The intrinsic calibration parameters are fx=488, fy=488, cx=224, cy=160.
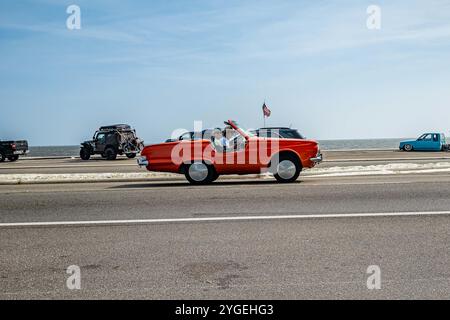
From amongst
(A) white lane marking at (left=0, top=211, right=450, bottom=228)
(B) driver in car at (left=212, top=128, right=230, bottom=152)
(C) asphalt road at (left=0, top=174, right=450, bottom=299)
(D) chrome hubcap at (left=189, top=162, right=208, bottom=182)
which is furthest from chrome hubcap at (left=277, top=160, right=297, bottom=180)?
(A) white lane marking at (left=0, top=211, right=450, bottom=228)

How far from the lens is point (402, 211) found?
27.3ft

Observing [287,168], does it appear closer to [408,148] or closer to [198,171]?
[198,171]

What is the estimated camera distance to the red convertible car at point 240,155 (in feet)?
43.6

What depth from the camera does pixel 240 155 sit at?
13.4m

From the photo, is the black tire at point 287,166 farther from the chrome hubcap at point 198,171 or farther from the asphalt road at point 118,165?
the asphalt road at point 118,165

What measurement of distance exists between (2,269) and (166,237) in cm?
211

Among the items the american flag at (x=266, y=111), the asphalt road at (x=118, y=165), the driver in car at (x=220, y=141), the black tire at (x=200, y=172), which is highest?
the american flag at (x=266, y=111)

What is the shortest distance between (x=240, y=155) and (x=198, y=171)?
4.10 feet

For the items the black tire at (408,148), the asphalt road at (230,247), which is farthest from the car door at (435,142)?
the asphalt road at (230,247)

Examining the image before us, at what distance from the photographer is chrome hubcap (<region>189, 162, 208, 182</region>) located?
44.3 ft

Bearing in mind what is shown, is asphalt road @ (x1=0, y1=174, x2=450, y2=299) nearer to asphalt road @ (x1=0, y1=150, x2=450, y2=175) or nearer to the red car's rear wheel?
the red car's rear wheel
